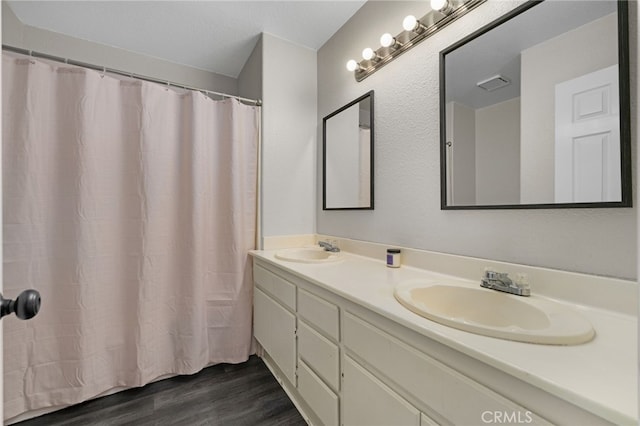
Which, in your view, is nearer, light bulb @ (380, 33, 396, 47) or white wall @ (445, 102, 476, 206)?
white wall @ (445, 102, 476, 206)

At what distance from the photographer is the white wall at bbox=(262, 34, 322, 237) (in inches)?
79.4

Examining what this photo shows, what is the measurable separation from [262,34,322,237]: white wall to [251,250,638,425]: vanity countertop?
119 centimetres

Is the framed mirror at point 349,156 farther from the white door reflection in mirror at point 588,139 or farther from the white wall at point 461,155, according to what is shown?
the white door reflection in mirror at point 588,139

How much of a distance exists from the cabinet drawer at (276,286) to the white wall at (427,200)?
57cm

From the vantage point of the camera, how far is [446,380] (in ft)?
2.33

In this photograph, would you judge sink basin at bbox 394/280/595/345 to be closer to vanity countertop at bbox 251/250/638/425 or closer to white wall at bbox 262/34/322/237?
vanity countertop at bbox 251/250/638/425

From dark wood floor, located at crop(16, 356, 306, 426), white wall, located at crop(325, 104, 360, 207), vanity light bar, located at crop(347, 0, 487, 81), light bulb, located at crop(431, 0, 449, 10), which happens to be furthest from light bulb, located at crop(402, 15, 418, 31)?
dark wood floor, located at crop(16, 356, 306, 426)

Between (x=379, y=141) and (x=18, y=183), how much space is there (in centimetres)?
193

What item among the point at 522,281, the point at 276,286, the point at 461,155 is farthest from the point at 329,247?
the point at 522,281

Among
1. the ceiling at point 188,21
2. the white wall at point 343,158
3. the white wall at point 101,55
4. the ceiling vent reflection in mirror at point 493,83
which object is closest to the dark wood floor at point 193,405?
the white wall at point 343,158

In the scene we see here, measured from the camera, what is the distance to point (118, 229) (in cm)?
161

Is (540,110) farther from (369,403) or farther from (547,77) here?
(369,403)

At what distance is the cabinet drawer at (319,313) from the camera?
113 centimetres

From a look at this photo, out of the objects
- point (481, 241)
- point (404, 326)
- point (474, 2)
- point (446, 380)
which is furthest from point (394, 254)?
point (474, 2)
